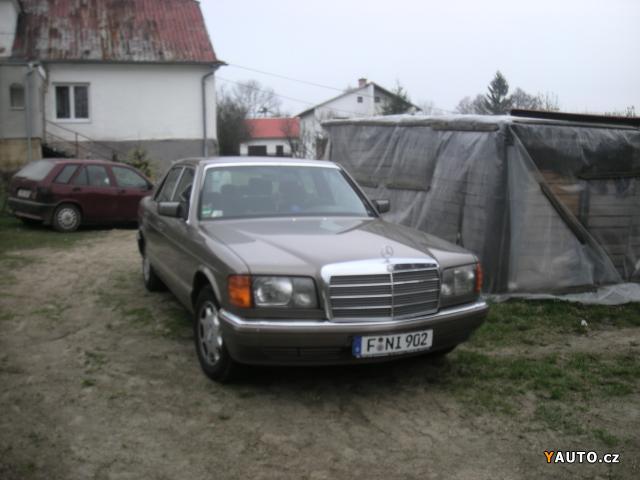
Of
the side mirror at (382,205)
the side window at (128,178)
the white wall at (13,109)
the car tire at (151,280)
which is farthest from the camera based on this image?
the white wall at (13,109)

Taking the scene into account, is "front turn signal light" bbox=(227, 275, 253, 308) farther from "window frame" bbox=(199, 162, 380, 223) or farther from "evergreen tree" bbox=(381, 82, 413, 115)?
"evergreen tree" bbox=(381, 82, 413, 115)

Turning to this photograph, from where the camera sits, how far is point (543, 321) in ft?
21.5

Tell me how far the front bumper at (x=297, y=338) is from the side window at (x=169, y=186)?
2643 millimetres

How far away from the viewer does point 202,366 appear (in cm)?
485

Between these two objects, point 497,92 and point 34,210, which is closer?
point 34,210

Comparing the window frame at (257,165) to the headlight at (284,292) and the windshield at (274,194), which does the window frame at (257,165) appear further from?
the headlight at (284,292)

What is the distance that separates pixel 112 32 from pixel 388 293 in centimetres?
2384

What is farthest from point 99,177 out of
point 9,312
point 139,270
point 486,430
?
point 486,430

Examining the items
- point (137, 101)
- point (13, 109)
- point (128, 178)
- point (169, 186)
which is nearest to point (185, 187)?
point (169, 186)

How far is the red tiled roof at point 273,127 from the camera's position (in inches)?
2725

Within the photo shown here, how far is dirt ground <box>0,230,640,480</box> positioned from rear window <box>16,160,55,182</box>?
7307mm

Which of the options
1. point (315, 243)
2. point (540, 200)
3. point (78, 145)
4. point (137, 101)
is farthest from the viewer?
point (137, 101)

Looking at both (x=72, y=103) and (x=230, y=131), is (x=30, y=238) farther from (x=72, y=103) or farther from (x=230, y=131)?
(x=230, y=131)

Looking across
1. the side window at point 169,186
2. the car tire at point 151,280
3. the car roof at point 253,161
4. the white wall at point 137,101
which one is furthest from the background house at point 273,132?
the car roof at point 253,161
